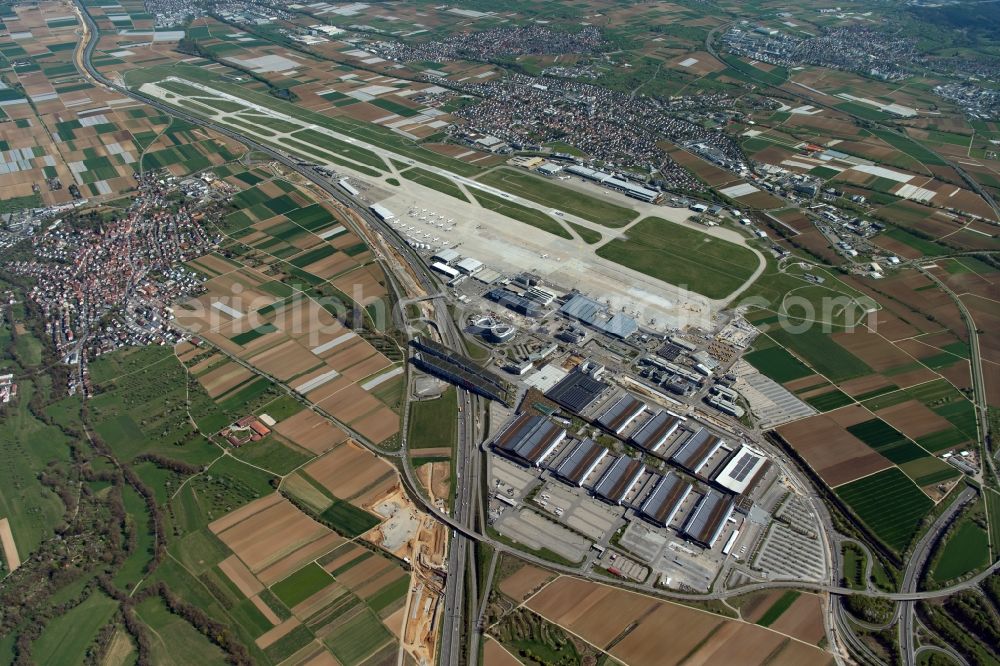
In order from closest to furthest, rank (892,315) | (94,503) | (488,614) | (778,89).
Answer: (488,614), (94,503), (892,315), (778,89)

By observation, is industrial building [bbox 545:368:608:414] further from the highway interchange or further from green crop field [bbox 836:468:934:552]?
green crop field [bbox 836:468:934:552]

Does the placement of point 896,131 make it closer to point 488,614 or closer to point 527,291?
point 527,291

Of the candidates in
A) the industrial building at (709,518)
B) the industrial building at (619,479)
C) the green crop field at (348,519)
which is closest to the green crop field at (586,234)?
the industrial building at (619,479)

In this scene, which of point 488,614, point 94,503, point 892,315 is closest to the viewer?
point 488,614

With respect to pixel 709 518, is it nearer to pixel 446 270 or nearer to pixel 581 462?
pixel 581 462

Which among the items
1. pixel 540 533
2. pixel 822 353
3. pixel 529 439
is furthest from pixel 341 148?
pixel 540 533

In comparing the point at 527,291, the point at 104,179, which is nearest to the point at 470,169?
the point at 527,291
